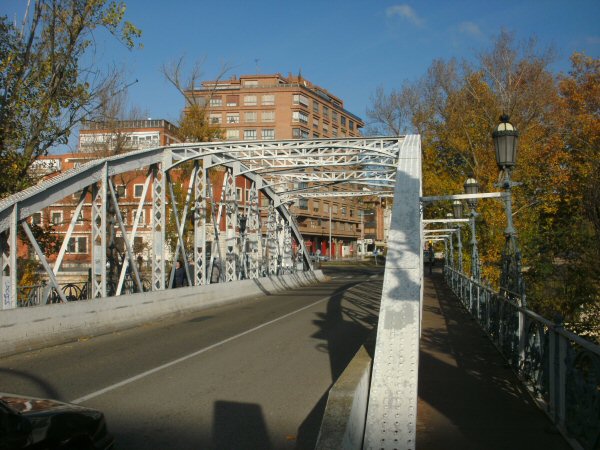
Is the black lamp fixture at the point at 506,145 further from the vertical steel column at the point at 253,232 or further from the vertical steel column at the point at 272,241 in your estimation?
the vertical steel column at the point at 272,241

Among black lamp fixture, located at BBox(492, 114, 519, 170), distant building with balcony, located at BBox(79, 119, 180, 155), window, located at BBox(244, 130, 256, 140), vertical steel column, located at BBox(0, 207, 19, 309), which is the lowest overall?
vertical steel column, located at BBox(0, 207, 19, 309)

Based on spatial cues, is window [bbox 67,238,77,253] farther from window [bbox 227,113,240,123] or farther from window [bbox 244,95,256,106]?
window [bbox 244,95,256,106]

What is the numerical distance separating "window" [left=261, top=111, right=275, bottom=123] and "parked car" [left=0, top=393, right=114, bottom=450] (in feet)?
252

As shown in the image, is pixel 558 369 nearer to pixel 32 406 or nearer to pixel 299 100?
pixel 32 406

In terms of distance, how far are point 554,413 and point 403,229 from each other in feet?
8.02

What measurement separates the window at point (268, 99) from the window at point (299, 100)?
288 cm

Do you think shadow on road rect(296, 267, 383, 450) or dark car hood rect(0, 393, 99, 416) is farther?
shadow on road rect(296, 267, 383, 450)

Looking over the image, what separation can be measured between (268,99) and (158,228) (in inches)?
2512

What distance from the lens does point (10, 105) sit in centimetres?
1644

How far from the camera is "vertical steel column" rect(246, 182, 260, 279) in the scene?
26500 mm

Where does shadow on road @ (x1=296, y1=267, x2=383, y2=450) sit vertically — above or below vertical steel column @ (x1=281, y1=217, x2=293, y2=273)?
below

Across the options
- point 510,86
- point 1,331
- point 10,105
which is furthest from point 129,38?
point 510,86

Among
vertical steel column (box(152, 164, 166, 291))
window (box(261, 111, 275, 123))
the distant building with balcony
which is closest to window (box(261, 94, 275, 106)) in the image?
window (box(261, 111, 275, 123))

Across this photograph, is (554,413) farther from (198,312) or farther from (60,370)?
(198,312)
